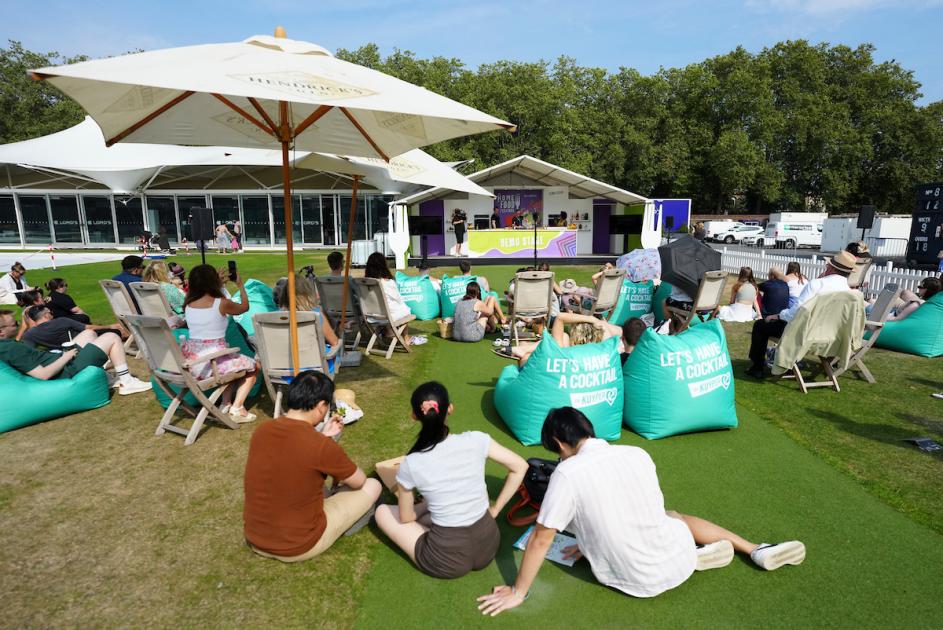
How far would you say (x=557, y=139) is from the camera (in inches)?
1288

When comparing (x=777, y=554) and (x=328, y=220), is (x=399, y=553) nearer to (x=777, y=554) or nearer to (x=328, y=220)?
(x=777, y=554)

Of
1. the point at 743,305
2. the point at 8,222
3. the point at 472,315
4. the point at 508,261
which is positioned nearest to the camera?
the point at 472,315

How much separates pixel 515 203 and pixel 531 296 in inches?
616

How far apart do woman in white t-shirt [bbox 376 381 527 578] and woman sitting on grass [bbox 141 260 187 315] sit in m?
5.28

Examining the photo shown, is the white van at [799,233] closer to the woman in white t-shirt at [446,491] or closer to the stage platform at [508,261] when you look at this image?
the stage platform at [508,261]

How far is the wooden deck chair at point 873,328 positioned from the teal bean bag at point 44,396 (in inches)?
304

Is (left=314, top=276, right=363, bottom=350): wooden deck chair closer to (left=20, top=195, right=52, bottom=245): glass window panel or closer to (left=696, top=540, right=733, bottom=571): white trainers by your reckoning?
(left=696, top=540, right=733, bottom=571): white trainers

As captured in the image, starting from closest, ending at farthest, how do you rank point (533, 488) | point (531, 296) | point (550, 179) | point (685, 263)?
point (533, 488) → point (531, 296) → point (685, 263) → point (550, 179)

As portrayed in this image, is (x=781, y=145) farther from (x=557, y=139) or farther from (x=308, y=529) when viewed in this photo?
(x=308, y=529)

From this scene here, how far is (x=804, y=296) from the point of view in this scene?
5.99 metres

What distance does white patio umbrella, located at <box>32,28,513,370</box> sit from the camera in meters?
3.08

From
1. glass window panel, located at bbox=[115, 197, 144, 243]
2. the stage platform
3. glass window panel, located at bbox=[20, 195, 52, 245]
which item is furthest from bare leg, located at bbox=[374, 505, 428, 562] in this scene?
glass window panel, located at bbox=[20, 195, 52, 245]

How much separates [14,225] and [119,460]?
1080 inches

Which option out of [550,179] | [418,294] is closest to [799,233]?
[550,179]
